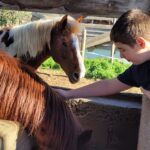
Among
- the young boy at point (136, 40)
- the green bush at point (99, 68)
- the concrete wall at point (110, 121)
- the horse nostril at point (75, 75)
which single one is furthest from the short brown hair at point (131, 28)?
the green bush at point (99, 68)

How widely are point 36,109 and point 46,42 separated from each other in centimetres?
318

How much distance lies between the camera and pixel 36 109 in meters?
1.46

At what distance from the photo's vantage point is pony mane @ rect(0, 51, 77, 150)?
4.65ft

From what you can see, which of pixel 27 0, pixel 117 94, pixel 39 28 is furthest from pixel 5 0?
pixel 39 28

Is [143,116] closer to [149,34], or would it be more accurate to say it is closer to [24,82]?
[149,34]

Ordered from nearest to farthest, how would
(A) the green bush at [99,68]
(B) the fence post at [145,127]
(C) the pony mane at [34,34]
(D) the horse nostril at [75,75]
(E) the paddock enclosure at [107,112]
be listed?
(B) the fence post at [145,127] < (E) the paddock enclosure at [107,112] < (C) the pony mane at [34,34] < (D) the horse nostril at [75,75] < (A) the green bush at [99,68]

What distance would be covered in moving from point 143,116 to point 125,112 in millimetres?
338

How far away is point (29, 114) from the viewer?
4.70 feet

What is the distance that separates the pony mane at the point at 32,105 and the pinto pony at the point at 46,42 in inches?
115

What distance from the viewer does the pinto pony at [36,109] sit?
1.42 m

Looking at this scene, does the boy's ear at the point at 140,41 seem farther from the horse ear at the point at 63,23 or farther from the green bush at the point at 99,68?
the green bush at the point at 99,68

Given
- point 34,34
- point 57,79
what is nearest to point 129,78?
point 34,34

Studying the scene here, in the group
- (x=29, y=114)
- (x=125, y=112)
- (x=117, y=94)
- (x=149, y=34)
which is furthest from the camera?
(x=117, y=94)

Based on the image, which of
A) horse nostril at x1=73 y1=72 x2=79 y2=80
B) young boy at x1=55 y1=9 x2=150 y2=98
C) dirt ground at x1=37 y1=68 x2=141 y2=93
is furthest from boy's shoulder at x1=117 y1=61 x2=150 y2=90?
dirt ground at x1=37 y1=68 x2=141 y2=93
